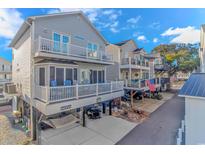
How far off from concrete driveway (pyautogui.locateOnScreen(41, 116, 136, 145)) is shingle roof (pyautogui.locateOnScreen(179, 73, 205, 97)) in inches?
171

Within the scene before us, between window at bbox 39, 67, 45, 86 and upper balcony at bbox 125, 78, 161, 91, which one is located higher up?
window at bbox 39, 67, 45, 86

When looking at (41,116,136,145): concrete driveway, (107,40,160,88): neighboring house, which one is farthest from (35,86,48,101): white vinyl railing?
(107,40,160,88): neighboring house

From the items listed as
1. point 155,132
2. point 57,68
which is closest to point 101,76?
point 57,68

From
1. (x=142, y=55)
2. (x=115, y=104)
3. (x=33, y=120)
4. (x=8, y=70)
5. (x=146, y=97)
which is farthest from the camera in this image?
(x=8, y=70)

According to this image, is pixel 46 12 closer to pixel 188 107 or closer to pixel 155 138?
pixel 188 107

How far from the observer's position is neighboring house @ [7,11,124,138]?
268 inches

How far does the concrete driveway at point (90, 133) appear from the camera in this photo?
7035 millimetres

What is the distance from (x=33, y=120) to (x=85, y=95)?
143 inches

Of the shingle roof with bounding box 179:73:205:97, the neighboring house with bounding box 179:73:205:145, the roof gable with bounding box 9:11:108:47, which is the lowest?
the neighboring house with bounding box 179:73:205:145

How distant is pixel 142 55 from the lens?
68.7 ft

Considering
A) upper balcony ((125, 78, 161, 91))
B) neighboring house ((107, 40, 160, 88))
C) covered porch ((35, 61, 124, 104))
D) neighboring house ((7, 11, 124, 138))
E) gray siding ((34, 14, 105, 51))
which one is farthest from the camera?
neighboring house ((107, 40, 160, 88))

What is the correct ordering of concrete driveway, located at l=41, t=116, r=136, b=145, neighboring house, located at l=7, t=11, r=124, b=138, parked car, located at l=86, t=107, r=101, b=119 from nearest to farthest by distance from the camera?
neighboring house, located at l=7, t=11, r=124, b=138 → concrete driveway, located at l=41, t=116, r=136, b=145 → parked car, located at l=86, t=107, r=101, b=119

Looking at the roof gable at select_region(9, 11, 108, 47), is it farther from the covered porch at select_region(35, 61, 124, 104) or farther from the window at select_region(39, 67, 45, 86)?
the window at select_region(39, 67, 45, 86)
